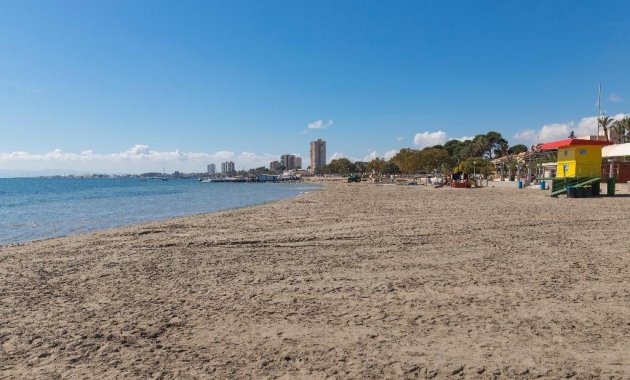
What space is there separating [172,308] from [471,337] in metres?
3.94

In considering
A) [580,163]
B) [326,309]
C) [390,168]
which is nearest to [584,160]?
[580,163]

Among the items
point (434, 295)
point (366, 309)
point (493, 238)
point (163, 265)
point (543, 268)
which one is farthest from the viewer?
point (493, 238)

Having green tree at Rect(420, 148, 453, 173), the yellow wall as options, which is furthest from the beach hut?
green tree at Rect(420, 148, 453, 173)

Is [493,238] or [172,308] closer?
[172,308]

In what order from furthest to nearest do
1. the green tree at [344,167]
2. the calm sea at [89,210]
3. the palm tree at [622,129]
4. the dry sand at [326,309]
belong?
the green tree at [344,167] → the palm tree at [622,129] → the calm sea at [89,210] → the dry sand at [326,309]

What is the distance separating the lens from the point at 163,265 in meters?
8.97

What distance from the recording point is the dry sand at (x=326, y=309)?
13.6 feet

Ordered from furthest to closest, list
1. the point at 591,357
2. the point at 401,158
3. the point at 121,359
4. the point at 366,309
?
1. the point at 401,158
2. the point at 366,309
3. the point at 121,359
4. the point at 591,357

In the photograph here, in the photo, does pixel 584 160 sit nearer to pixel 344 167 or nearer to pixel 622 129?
pixel 622 129

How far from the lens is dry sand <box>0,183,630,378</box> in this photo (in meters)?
4.13

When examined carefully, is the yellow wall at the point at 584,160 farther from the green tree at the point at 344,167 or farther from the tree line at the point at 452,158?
the green tree at the point at 344,167

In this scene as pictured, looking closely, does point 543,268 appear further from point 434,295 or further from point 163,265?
point 163,265

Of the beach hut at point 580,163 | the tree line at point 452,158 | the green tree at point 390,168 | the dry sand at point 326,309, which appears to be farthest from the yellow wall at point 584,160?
the green tree at point 390,168

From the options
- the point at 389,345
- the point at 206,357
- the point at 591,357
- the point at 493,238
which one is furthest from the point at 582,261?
the point at 206,357
